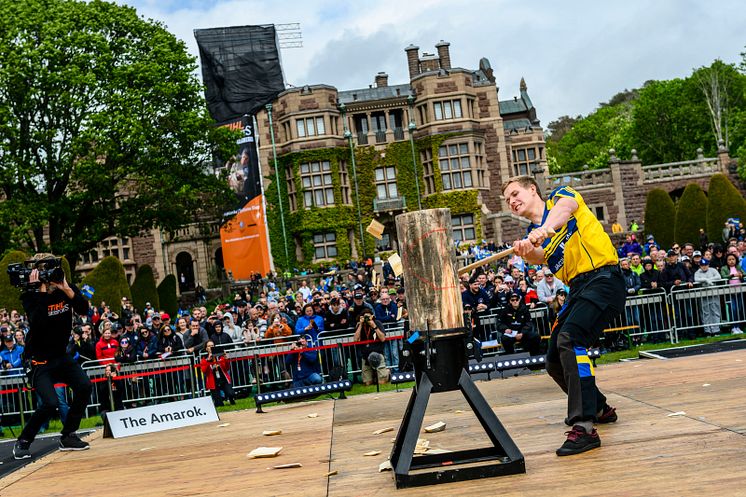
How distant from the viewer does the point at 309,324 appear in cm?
1636

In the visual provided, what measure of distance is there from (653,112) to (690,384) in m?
62.9

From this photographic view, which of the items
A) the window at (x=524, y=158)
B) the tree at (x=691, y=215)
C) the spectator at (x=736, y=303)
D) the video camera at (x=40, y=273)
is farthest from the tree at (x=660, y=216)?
the video camera at (x=40, y=273)

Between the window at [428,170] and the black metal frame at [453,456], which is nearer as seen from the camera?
the black metal frame at [453,456]

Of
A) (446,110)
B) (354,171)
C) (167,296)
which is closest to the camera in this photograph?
(167,296)

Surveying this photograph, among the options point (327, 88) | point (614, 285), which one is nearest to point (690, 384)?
point (614, 285)

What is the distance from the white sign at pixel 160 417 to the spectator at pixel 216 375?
4.10 meters

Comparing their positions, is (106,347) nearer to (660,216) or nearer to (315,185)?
(660,216)

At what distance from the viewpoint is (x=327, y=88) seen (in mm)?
52094

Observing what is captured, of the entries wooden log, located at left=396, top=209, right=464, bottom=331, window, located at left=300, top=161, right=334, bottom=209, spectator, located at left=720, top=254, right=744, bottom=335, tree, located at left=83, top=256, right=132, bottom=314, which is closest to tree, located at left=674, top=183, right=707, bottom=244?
spectator, located at left=720, top=254, right=744, bottom=335

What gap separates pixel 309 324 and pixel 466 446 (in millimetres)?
9973

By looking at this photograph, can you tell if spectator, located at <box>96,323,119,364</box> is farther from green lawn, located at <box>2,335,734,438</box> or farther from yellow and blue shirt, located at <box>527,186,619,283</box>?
yellow and blue shirt, located at <box>527,186,619,283</box>

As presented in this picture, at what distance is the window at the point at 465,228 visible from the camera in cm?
5044

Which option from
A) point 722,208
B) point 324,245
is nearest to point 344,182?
point 324,245

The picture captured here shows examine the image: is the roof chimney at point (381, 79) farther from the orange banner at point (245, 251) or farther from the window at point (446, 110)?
the orange banner at point (245, 251)
